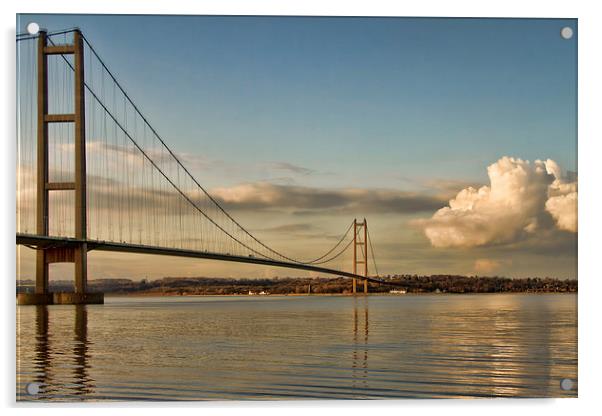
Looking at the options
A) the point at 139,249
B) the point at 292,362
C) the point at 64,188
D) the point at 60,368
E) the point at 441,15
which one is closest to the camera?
the point at 441,15

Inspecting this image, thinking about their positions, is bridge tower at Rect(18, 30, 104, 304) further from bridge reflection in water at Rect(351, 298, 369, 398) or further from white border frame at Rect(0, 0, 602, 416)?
bridge reflection in water at Rect(351, 298, 369, 398)

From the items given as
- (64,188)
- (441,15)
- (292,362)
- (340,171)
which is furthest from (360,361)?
(64,188)

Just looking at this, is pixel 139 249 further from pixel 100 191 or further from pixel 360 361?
pixel 360 361

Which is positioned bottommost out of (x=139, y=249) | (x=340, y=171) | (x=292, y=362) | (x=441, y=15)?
(x=292, y=362)

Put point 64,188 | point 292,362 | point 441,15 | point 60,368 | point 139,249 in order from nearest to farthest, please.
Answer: point 441,15 < point 60,368 < point 292,362 < point 139,249 < point 64,188

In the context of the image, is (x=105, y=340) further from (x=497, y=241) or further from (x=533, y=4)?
(x=533, y=4)

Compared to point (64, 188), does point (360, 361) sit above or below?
below

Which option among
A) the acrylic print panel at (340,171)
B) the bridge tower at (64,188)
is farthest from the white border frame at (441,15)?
the bridge tower at (64,188)
